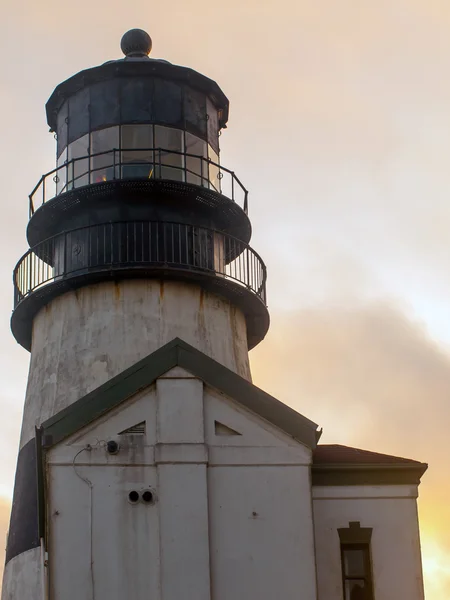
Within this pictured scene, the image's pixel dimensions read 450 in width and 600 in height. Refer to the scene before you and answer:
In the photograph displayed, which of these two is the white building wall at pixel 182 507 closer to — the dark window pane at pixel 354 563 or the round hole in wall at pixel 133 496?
the round hole in wall at pixel 133 496

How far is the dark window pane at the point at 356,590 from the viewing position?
61.7 feet

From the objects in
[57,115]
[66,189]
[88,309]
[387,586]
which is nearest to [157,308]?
[88,309]

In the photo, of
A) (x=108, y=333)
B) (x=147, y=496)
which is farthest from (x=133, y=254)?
(x=147, y=496)

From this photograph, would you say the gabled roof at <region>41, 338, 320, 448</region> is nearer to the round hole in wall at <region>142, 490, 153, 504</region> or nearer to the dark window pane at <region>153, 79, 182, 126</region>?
the round hole in wall at <region>142, 490, 153, 504</region>

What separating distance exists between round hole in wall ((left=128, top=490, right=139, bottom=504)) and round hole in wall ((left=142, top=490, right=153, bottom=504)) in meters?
0.10

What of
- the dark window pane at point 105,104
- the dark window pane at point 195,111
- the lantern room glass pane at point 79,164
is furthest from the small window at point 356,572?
the dark window pane at point 105,104

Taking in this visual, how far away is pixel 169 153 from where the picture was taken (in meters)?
23.8

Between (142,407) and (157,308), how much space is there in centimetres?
429

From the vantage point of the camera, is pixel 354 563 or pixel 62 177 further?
pixel 62 177

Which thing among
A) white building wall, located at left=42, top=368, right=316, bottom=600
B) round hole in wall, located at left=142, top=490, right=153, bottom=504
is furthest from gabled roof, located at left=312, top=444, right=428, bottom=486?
round hole in wall, located at left=142, top=490, right=153, bottom=504

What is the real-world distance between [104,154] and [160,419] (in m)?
7.25

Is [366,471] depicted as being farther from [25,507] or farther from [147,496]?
[25,507]

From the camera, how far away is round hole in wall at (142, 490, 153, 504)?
1798 cm

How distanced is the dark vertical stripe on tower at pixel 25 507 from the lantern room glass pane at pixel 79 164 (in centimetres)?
538
